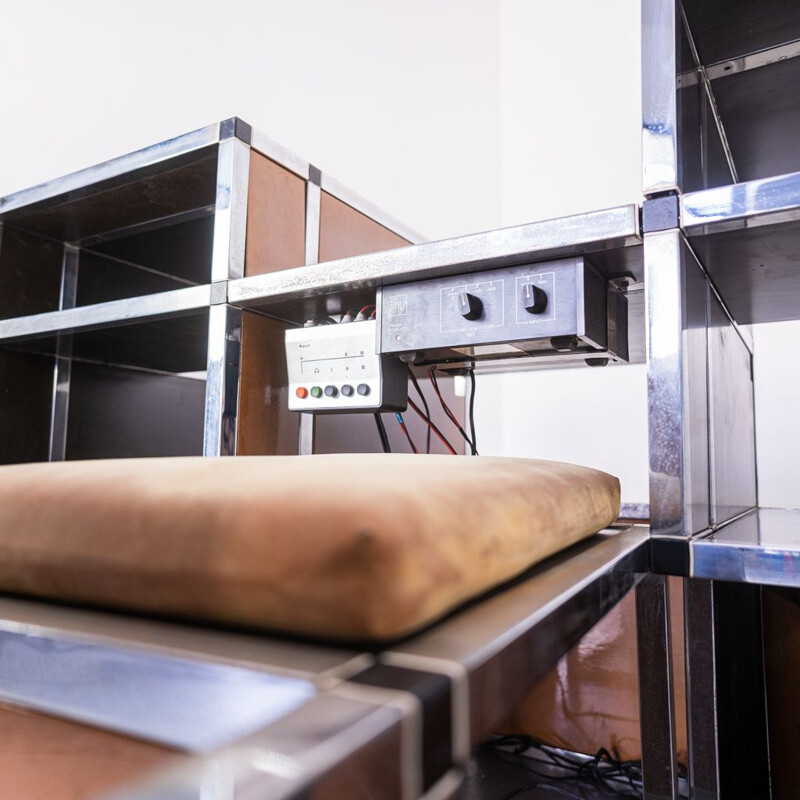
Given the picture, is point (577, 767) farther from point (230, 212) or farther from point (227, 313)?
point (230, 212)

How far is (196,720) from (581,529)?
0.42 m

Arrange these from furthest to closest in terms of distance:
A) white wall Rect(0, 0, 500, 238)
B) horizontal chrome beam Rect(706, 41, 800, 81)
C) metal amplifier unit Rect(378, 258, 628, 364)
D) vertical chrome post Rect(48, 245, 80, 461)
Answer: white wall Rect(0, 0, 500, 238), vertical chrome post Rect(48, 245, 80, 461), horizontal chrome beam Rect(706, 41, 800, 81), metal amplifier unit Rect(378, 258, 628, 364)

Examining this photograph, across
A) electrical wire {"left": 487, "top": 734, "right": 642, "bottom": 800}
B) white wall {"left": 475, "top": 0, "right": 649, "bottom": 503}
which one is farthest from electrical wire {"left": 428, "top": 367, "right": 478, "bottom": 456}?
white wall {"left": 475, "top": 0, "right": 649, "bottom": 503}

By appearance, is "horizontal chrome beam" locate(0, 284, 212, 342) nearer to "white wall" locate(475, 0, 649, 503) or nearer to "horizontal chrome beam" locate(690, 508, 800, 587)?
"horizontal chrome beam" locate(690, 508, 800, 587)

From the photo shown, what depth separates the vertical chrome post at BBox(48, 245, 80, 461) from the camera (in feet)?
5.33

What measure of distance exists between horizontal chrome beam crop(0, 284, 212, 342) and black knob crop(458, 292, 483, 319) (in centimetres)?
48

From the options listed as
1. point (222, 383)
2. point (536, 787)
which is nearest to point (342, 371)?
point (222, 383)

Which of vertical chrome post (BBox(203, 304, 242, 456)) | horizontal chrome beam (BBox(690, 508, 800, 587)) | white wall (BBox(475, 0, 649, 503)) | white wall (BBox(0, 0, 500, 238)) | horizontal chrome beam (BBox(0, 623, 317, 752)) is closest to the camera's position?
horizontal chrome beam (BBox(0, 623, 317, 752))

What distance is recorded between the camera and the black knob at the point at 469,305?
3.02ft

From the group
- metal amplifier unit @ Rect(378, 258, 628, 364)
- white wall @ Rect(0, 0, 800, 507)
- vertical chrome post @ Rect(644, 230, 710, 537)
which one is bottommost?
vertical chrome post @ Rect(644, 230, 710, 537)

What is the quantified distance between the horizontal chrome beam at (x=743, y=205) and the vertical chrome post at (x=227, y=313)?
0.74 metres

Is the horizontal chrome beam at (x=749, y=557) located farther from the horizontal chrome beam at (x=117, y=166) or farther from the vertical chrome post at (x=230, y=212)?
the horizontal chrome beam at (x=117, y=166)

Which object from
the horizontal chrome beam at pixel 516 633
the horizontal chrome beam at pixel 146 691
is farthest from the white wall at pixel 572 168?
the horizontal chrome beam at pixel 146 691

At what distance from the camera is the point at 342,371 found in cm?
112
